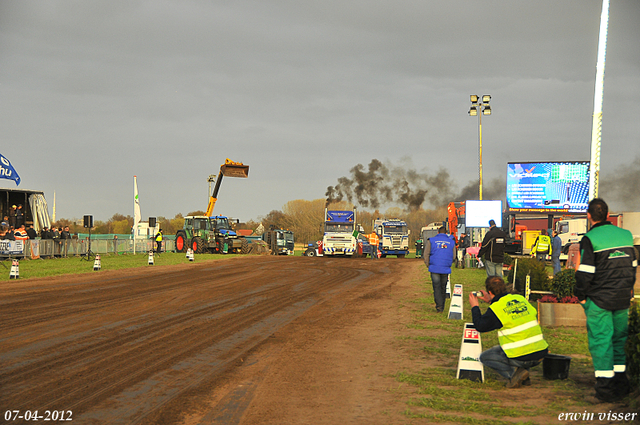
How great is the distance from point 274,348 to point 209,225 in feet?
110

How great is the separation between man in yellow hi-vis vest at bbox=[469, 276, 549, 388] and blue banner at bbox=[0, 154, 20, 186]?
31.5 meters

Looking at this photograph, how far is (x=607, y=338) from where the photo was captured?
5.52m

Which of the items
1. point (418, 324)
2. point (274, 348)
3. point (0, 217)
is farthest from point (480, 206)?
point (0, 217)

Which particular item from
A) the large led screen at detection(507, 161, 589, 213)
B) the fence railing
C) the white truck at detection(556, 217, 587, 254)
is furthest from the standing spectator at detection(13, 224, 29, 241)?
the large led screen at detection(507, 161, 589, 213)

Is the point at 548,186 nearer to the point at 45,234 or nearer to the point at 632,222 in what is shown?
the point at 632,222

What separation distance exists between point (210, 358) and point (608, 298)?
5.27 metres

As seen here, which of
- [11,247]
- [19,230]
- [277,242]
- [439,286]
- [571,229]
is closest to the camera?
[439,286]

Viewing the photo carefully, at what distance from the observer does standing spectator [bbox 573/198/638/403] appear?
18.1 feet

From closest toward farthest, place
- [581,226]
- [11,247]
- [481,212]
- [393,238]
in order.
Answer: [11,247] < [481,212] < [581,226] < [393,238]

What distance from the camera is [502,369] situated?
645cm

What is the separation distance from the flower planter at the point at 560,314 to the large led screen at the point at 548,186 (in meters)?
28.0

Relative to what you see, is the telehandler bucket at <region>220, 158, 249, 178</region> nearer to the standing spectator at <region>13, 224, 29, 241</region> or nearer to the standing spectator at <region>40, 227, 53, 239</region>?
the standing spectator at <region>40, 227, 53, 239</region>

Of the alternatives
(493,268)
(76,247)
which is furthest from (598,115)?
(76,247)

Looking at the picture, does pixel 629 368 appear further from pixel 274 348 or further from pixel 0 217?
pixel 0 217
